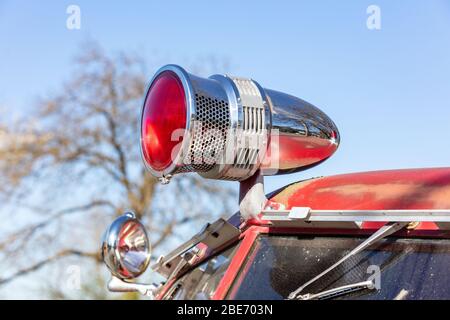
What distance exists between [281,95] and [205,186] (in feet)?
38.6

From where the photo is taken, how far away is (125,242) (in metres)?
3.17

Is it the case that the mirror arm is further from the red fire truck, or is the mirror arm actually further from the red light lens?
the red light lens

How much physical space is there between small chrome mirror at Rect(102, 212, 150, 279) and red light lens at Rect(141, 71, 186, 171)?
38 centimetres

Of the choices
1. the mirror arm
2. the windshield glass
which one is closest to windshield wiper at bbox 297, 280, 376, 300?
the windshield glass

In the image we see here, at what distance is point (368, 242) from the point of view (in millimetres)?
2592

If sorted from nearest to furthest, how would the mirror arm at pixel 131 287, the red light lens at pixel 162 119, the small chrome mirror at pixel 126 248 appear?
1. the red light lens at pixel 162 119
2. the small chrome mirror at pixel 126 248
3. the mirror arm at pixel 131 287

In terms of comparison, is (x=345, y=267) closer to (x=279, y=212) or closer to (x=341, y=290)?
(x=341, y=290)

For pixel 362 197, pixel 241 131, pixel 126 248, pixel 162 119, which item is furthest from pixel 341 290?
pixel 126 248

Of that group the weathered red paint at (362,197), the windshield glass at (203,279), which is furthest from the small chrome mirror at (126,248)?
the weathered red paint at (362,197)

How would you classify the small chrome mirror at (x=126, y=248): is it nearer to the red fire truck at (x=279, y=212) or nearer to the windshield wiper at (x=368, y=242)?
the red fire truck at (x=279, y=212)

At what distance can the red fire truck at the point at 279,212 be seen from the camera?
2.54 metres
